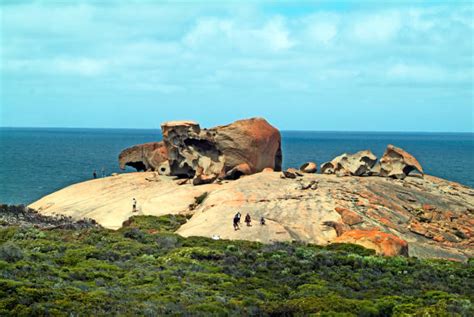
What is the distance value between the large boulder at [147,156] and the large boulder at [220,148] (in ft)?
14.6

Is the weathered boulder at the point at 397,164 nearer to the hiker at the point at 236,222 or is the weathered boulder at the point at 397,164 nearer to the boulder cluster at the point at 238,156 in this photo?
the boulder cluster at the point at 238,156

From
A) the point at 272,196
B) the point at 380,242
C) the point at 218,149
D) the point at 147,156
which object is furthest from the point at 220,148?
the point at 380,242

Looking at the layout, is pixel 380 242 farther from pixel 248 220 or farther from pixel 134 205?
pixel 134 205

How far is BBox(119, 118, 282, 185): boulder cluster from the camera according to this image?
56.0m

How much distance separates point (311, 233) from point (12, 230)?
17552 mm

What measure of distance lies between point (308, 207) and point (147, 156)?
25.2 metres

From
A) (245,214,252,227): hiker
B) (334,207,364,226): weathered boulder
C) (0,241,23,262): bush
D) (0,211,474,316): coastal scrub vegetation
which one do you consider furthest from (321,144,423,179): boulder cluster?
(0,241,23,262): bush

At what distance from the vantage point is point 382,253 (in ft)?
119

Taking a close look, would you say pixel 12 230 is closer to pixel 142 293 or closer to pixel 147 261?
pixel 147 261

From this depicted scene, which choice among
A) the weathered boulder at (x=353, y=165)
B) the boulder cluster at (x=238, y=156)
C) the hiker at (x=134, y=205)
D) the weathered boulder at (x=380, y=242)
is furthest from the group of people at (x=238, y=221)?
the weathered boulder at (x=353, y=165)

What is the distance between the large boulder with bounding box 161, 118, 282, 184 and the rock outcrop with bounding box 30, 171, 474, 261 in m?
1.73

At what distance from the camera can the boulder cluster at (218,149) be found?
A: 55953mm

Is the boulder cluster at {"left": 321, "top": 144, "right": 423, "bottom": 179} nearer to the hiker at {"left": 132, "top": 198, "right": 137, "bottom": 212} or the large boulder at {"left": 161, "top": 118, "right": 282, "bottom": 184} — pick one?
the large boulder at {"left": 161, "top": 118, "right": 282, "bottom": 184}

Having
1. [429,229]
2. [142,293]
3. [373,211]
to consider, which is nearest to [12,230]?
[142,293]
